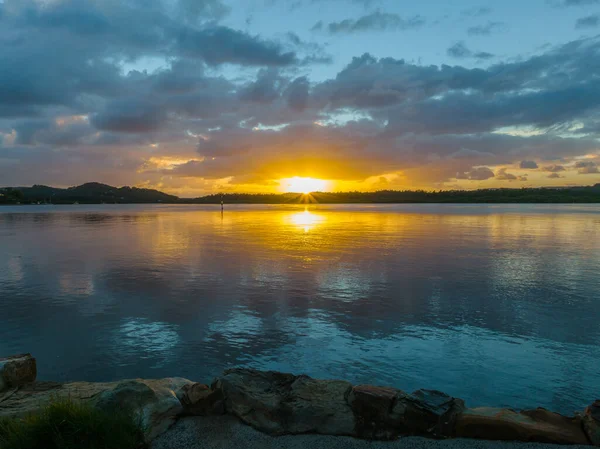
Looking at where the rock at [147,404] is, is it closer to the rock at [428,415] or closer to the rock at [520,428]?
the rock at [428,415]

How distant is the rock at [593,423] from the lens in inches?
235

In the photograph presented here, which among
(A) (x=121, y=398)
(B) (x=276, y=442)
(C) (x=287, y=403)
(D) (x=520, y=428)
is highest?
(A) (x=121, y=398)

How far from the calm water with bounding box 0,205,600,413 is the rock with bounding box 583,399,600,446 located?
177cm

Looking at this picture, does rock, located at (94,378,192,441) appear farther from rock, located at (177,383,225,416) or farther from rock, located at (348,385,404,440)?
rock, located at (348,385,404,440)

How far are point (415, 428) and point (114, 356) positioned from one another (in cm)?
750

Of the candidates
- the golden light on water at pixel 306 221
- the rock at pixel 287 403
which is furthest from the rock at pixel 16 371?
the golden light on water at pixel 306 221

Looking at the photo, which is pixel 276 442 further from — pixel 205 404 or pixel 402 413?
pixel 402 413

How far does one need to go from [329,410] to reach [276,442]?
3.11 ft

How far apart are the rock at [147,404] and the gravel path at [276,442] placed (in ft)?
0.57

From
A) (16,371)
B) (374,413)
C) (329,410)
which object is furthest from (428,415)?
(16,371)

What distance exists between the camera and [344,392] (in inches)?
271

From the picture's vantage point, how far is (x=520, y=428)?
613 cm

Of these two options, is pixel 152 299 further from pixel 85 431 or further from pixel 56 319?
pixel 85 431

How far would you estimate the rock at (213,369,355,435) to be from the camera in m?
6.34
